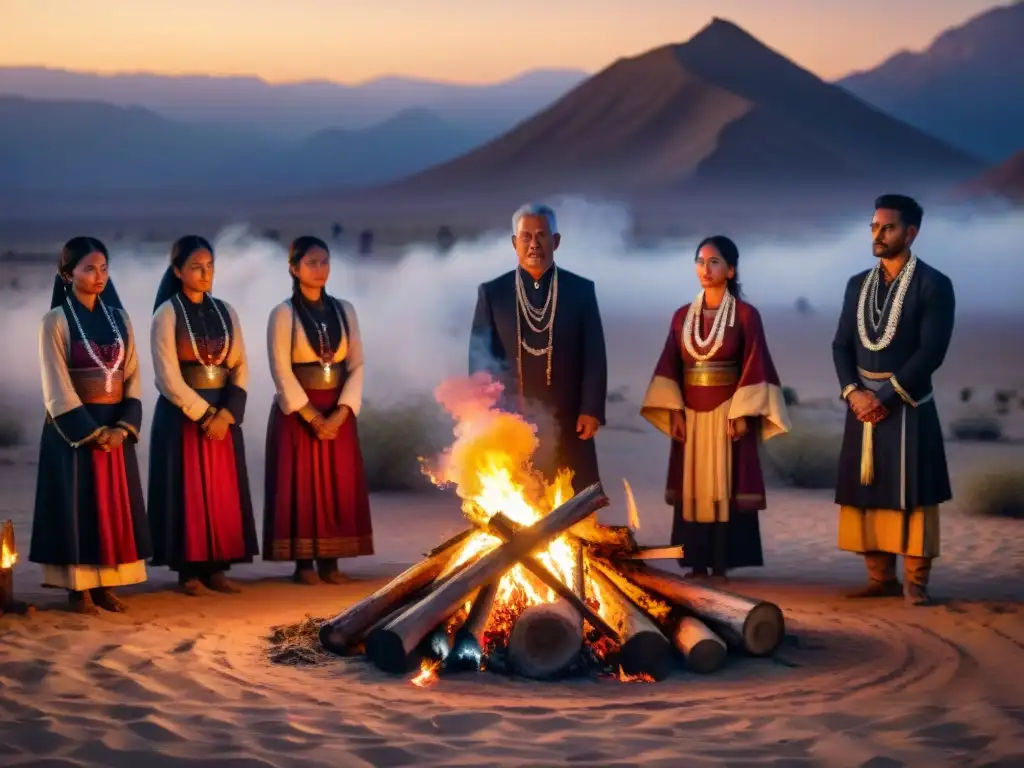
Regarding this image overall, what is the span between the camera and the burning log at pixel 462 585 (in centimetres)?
615

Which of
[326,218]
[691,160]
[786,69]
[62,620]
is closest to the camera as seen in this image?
[62,620]

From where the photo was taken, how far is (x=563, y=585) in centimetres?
638

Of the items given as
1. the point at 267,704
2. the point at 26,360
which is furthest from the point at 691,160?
the point at 267,704

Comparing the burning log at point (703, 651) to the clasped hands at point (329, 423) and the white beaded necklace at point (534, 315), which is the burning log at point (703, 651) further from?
the clasped hands at point (329, 423)

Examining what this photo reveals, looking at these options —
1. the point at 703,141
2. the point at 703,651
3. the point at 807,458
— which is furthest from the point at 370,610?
the point at 703,141

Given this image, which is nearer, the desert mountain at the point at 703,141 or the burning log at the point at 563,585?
the burning log at the point at 563,585

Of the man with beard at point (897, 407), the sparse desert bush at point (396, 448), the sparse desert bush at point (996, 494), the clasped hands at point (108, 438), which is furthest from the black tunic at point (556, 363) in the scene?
the sparse desert bush at point (396, 448)

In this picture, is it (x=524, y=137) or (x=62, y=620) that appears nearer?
(x=62, y=620)

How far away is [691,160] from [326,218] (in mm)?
11822

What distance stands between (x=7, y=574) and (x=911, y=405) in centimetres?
492

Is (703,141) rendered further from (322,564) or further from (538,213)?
(538,213)

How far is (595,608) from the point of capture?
6574 millimetres

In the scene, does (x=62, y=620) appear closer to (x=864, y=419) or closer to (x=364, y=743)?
(x=364, y=743)

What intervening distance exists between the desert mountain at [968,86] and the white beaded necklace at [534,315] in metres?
19.6
